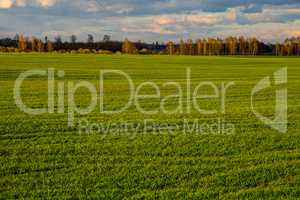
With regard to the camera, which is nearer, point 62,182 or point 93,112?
point 62,182

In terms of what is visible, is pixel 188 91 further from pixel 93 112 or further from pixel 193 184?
pixel 193 184

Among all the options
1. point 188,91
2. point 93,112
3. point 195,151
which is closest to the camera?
point 195,151

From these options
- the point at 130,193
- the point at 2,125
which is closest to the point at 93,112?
the point at 2,125

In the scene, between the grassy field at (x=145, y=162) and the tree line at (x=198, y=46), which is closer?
the grassy field at (x=145, y=162)

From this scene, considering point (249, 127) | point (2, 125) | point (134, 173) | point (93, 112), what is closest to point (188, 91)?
point (93, 112)

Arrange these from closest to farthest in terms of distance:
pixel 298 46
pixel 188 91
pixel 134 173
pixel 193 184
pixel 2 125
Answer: pixel 193 184 → pixel 134 173 → pixel 2 125 → pixel 188 91 → pixel 298 46

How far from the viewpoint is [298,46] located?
170m

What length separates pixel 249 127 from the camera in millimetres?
16203

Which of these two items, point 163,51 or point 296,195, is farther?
point 163,51

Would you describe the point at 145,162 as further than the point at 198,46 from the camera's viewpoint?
No

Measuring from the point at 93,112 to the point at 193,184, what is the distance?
35.8 feet

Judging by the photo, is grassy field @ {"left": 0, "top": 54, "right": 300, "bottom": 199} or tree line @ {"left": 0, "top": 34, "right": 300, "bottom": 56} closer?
grassy field @ {"left": 0, "top": 54, "right": 300, "bottom": 199}

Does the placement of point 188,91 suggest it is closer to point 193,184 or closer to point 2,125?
point 2,125

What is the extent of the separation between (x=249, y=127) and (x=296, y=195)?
7.52m
